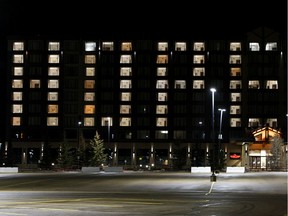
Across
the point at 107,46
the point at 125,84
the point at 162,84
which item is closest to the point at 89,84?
the point at 125,84

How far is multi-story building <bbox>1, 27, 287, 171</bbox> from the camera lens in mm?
148875

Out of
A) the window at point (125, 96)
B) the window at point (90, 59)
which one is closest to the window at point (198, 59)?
the window at point (125, 96)

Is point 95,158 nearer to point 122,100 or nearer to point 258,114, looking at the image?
point 122,100

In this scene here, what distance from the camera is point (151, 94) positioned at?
488 ft

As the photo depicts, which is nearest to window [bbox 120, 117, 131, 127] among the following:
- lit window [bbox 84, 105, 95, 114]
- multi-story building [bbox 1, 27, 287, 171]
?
multi-story building [bbox 1, 27, 287, 171]

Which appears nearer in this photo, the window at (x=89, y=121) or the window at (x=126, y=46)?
the window at (x=89, y=121)

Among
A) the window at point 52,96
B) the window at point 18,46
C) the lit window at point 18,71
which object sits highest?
the window at point 18,46

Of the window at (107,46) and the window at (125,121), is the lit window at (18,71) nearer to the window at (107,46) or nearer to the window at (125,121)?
the window at (107,46)

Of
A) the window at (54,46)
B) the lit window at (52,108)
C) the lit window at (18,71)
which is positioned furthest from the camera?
the lit window at (52,108)

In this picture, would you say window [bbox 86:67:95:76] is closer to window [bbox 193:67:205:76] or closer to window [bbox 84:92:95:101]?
window [bbox 84:92:95:101]

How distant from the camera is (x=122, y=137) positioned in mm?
149875

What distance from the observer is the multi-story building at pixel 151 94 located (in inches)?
5861

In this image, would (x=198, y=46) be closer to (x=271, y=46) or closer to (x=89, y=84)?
(x=271, y=46)

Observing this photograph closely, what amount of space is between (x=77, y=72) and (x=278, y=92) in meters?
47.6
